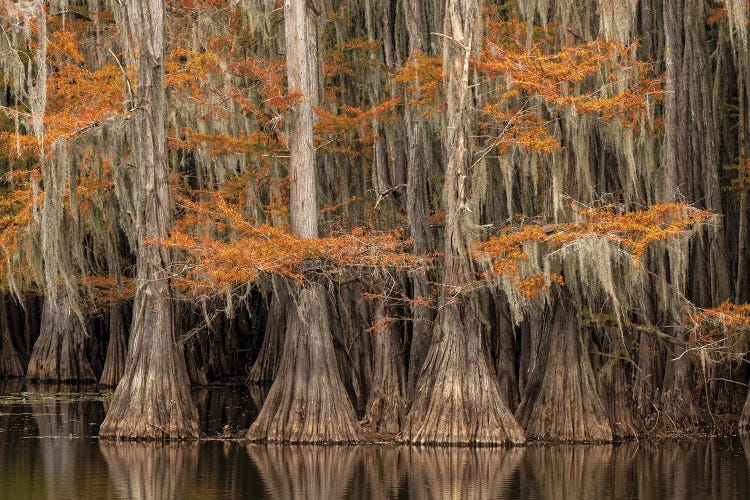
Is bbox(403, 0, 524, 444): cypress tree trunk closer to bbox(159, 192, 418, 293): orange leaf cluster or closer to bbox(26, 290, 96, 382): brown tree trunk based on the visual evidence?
bbox(159, 192, 418, 293): orange leaf cluster

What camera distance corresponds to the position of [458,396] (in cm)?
1662

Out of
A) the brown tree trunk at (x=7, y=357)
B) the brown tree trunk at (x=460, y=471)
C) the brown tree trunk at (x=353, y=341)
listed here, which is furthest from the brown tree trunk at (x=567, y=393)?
the brown tree trunk at (x=7, y=357)

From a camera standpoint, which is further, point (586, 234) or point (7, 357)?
point (7, 357)

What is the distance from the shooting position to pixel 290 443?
663 inches

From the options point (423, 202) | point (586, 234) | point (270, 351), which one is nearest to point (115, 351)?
point (270, 351)

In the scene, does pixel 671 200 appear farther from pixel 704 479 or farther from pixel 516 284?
pixel 704 479

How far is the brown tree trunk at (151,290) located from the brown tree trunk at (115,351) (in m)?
8.60

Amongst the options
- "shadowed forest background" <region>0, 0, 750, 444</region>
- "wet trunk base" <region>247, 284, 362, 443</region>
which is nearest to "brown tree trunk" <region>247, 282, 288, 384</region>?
"shadowed forest background" <region>0, 0, 750, 444</region>

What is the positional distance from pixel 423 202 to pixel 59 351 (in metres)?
11.1

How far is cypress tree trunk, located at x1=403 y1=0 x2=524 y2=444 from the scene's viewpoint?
656 inches

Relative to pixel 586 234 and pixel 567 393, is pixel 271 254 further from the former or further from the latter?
pixel 567 393

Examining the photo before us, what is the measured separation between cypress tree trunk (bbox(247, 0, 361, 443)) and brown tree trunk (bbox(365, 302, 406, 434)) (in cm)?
119

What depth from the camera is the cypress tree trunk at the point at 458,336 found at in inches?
656

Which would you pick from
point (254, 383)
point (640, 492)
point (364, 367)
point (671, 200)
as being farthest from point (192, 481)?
point (254, 383)
